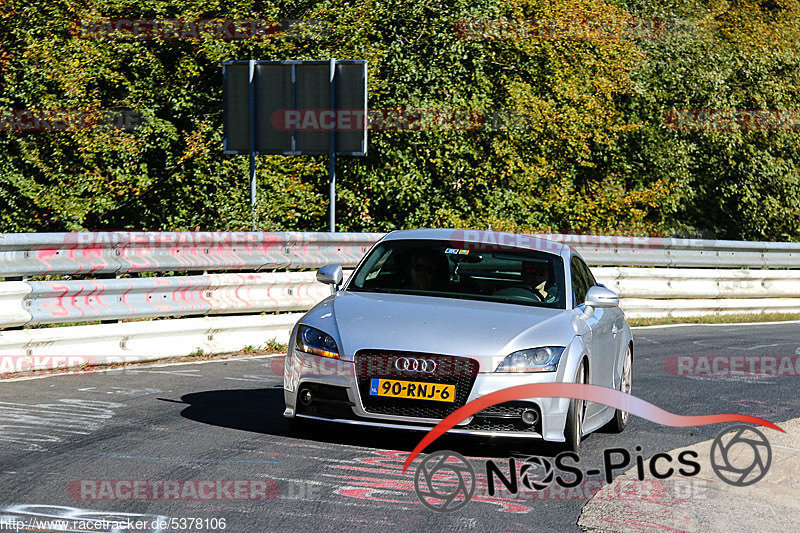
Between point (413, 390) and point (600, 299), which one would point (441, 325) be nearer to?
point (413, 390)

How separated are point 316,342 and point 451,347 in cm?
89

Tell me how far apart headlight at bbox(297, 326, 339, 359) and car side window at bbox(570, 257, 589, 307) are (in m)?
1.87

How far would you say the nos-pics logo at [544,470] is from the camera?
6.11m

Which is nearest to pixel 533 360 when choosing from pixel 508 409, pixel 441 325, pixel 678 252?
pixel 508 409

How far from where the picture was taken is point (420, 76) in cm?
2630

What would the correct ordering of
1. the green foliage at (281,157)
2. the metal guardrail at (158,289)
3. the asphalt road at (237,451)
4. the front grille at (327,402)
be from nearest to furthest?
the asphalt road at (237,451)
the front grille at (327,402)
the metal guardrail at (158,289)
the green foliage at (281,157)

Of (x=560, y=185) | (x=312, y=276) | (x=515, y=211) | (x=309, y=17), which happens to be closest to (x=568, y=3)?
(x=560, y=185)

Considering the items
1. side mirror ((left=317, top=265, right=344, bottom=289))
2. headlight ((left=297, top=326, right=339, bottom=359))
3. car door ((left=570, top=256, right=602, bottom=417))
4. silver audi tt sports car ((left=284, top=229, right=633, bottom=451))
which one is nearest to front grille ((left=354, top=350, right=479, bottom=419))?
silver audi tt sports car ((left=284, top=229, right=633, bottom=451))

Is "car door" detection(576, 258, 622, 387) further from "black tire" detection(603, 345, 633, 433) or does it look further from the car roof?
the car roof

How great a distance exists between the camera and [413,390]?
7000 millimetres

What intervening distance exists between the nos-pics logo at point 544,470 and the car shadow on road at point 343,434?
19 cm

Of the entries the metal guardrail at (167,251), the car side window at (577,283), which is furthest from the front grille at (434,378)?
the metal guardrail at (167,251)

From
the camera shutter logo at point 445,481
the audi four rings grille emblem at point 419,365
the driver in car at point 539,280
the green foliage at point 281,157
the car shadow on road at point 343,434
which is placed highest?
the green foliage at point 281,157

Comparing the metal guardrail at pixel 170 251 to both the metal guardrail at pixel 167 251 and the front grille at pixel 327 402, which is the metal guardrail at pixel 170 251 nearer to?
the metal guardrail at pixel 167 251
